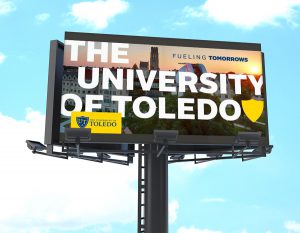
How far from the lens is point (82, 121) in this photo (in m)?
19.5

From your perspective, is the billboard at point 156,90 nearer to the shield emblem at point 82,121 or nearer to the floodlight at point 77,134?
the shield emblem at point 82,121

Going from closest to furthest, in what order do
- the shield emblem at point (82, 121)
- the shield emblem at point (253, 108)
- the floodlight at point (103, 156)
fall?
the shield emblem at point (82, 121) < the shield emblem at point (253, 108) < the floodlight at point (103, 156)

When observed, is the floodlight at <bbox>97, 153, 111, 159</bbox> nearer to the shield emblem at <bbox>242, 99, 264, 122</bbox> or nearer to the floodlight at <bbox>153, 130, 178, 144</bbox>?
the floodlight at <bbox>153, 130, 178, 144</bbox>

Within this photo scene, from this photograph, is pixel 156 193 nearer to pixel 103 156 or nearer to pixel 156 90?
pixel 103 156

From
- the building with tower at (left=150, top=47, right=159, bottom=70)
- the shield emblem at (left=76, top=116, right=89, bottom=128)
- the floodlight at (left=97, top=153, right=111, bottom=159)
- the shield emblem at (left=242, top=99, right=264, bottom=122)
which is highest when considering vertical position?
the building with tower at (left=150, top=47, right=159, bottom=70)

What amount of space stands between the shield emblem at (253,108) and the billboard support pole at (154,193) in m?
3.81

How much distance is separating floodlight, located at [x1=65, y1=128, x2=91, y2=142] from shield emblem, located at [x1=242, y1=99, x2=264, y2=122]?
651cm

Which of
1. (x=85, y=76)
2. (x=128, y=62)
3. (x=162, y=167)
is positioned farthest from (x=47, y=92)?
(x=162, y=167)

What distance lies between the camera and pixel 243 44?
72.0 feet

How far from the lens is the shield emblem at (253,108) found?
21000mm

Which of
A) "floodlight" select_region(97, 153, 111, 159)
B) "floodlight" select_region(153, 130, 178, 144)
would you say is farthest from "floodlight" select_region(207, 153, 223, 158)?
"floodlight" select_region(97, 153, 111, 159)

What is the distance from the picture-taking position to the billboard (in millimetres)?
19797

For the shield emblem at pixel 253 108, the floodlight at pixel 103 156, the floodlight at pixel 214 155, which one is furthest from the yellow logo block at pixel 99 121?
the shield emblem at pixel 253 108

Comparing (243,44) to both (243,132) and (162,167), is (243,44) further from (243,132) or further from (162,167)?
(162,167)
